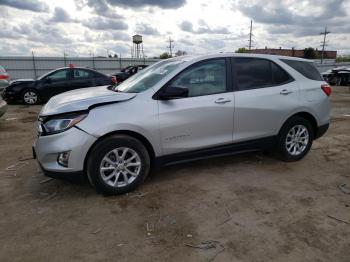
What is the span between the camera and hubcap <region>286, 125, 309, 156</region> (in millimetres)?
5031

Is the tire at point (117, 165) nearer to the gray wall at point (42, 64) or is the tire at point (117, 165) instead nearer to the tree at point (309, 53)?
the gray wall at point (42, 64)

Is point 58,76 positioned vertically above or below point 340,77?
above

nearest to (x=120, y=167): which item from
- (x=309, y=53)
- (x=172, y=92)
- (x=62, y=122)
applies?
(x=62, y=122)

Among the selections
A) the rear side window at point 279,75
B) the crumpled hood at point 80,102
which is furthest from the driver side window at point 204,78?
the rear side window at point 279,75

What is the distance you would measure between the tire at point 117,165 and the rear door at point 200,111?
363 mm

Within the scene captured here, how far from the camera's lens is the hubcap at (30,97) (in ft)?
39.4

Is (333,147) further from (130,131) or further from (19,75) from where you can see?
(19,75)

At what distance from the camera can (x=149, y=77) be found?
174 inches

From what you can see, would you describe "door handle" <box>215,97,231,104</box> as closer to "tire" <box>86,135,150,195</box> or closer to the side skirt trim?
the side skirt trim

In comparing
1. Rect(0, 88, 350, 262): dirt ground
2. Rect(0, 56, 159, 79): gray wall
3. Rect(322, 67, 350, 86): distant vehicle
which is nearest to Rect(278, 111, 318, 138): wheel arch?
Rect(0, 88, 350, 262): dirt ground

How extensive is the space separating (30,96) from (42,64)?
56.8ft

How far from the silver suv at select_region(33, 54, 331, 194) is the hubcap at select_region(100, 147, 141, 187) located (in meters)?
0.01

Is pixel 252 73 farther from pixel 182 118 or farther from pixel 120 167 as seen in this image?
pixel 120 167

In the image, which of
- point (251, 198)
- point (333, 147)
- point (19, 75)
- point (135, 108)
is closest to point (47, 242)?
point (135, 108)
